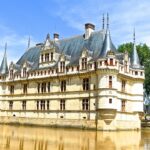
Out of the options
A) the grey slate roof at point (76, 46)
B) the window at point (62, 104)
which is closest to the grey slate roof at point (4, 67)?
the grey slate roof at point (76, 46)

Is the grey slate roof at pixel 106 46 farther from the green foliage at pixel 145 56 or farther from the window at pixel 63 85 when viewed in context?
the green foliage at pixel 145 56

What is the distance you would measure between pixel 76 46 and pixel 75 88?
6794 millimetres

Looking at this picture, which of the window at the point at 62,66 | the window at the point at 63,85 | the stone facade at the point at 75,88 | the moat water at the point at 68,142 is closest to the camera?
the moat water at the point at 68,142

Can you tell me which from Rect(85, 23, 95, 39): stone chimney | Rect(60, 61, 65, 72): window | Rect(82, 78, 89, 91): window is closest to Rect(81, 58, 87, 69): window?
Rect(82, 78, 89, 91): window

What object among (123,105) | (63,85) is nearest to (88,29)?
(63,85)

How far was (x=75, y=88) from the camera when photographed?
3869 cm

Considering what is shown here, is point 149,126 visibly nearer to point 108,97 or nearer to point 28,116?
point 108,97

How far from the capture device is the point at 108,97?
113 feet

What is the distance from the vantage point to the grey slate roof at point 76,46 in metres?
39.4

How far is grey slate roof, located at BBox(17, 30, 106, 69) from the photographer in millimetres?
39366

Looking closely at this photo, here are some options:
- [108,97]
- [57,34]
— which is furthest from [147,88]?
[108,97]

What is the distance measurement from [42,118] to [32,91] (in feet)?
15.6

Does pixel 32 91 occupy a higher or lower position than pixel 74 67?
lower

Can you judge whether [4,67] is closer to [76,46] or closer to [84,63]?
[76,46]
